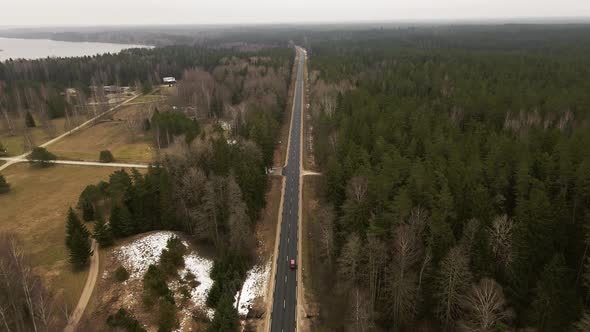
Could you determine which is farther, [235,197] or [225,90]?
[225,90]

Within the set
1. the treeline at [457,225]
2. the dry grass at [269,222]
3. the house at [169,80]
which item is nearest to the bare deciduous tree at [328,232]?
the treeline at [457,225]

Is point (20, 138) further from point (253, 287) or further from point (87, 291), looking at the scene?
point (253, 287)

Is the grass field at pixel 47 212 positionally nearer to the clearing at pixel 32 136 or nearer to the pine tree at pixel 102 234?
the pine tree at pixel 102 234

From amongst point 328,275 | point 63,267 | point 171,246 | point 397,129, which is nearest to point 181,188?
point 171,246

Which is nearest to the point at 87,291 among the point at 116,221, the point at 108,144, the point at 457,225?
the point at 116,221

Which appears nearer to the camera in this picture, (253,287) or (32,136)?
(253,287)

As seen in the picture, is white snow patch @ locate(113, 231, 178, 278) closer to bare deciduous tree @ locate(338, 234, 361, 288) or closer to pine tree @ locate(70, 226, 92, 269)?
pine tree @ locate(70, 226, 92, 269)

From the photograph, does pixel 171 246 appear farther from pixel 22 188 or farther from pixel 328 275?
pixel 22 188
